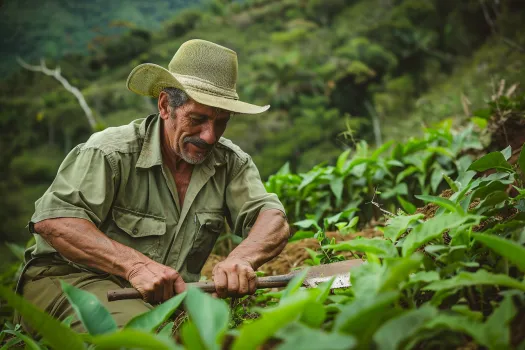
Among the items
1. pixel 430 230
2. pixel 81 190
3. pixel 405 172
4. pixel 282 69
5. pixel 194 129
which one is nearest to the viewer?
pixel 430 230

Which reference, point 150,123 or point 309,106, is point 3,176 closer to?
point 309,106

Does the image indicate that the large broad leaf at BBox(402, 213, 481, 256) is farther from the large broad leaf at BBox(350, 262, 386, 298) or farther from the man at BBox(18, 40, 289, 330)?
the man at BBox(18, 40, 289, 330)

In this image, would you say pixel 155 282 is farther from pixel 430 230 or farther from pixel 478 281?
pixel 478 281

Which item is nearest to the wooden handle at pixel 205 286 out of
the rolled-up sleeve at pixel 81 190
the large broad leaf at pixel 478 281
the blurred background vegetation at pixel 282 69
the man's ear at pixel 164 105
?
the rolled-up sleeve at pixel 81 190

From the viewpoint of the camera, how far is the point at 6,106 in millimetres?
15969

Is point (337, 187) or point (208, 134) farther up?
point (208, 134)

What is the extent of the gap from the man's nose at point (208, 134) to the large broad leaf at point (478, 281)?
1.61 metres

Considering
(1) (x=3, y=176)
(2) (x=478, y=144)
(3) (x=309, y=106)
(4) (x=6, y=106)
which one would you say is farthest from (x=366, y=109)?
(4) (x=6, y=106)

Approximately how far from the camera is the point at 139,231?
2549 mm

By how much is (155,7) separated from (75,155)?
1998 cm

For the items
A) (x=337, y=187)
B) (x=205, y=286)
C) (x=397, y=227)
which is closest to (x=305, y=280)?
(x=205, y=286)

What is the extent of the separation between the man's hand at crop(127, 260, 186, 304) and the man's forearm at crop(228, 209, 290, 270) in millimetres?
325

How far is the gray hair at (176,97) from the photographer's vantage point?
256 cm

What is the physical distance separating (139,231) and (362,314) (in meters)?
1.83
